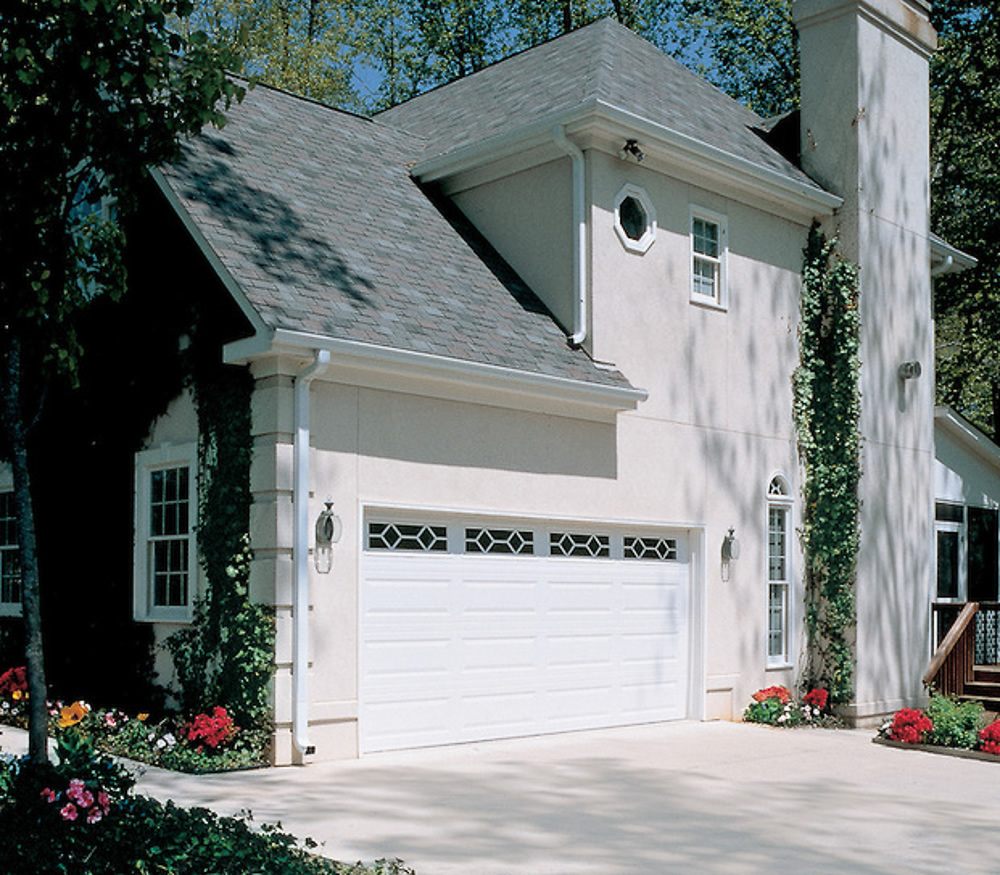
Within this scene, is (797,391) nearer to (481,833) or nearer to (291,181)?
(291,181)

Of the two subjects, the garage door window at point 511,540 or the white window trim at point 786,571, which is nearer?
the garage door window at point 511,540

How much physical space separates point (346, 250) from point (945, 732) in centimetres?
768

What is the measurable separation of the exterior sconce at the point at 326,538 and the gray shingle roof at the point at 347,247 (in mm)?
1548

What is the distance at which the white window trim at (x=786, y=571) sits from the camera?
14711 mm

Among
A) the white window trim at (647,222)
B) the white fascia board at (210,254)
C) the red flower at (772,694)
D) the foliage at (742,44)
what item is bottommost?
the red flower at (772,694)

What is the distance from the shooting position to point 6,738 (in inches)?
435

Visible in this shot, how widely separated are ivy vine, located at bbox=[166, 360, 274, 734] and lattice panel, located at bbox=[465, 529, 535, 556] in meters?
2.30

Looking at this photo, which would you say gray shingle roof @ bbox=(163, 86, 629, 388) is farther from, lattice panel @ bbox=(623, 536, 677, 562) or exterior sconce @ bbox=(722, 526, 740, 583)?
exterior sconce @ bbox=(722, 526, 740, 583)

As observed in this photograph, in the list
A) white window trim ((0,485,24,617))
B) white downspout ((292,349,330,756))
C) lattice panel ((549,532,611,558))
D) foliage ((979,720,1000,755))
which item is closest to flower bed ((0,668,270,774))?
white downspout ((292,349,330,756))

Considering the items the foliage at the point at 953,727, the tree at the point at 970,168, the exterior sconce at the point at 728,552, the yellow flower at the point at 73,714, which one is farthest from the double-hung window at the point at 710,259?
the tree at the point at 970,168

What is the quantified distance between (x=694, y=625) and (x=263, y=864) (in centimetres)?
867

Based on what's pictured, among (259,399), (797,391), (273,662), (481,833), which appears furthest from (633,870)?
(797,391)

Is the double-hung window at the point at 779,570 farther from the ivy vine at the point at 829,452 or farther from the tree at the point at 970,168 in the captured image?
the tree at the point at 970,168

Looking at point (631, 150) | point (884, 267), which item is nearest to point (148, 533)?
point (631, 150)
